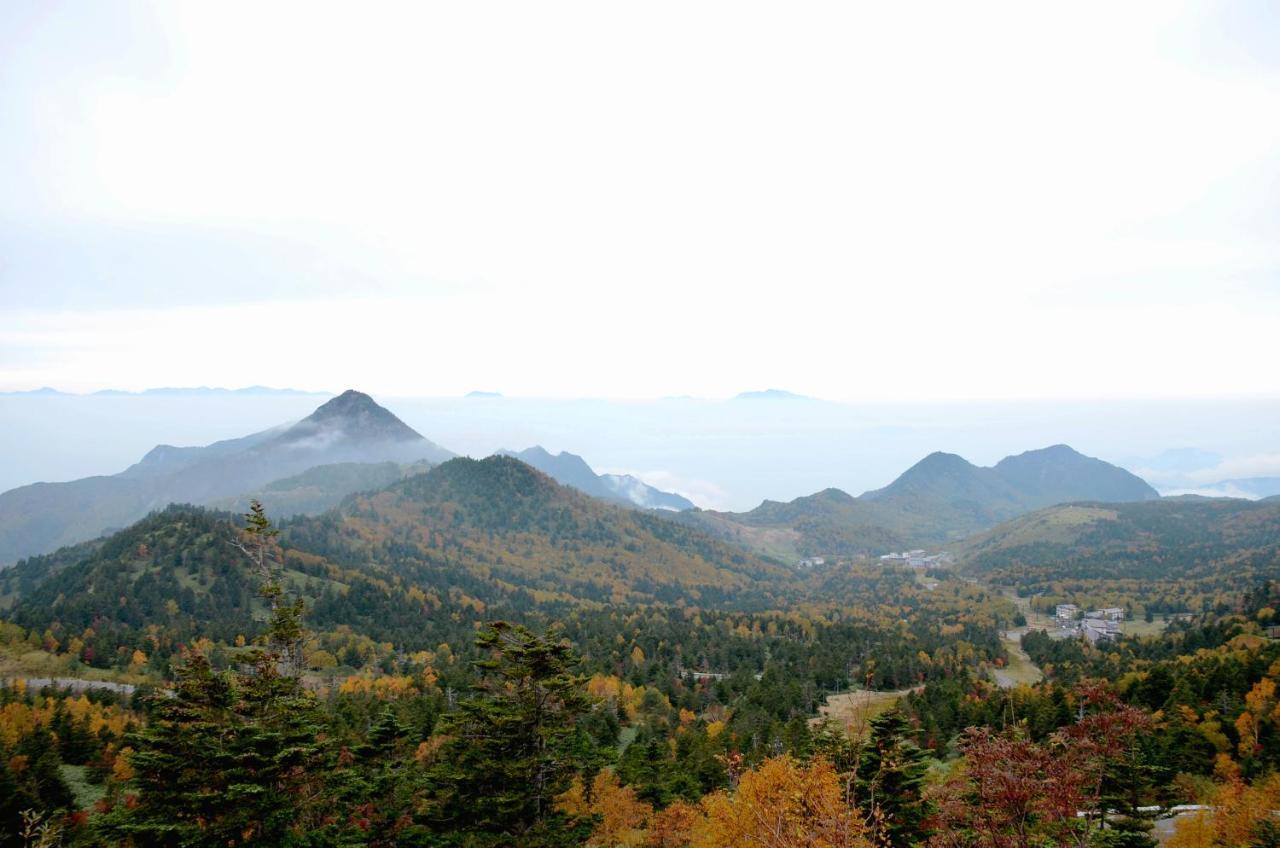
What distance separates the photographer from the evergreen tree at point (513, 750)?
36.6 m

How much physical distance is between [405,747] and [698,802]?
27.7 metres

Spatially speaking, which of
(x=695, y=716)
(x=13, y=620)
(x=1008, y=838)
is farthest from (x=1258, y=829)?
(x=13, y=620)

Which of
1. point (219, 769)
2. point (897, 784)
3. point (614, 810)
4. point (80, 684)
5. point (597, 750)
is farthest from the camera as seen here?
point (80, 684)

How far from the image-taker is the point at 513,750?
37.9 metres

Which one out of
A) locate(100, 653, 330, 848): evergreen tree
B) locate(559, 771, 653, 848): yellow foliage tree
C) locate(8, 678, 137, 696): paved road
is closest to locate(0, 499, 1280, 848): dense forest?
locate(100, 653, 330, 848): evergreen tree

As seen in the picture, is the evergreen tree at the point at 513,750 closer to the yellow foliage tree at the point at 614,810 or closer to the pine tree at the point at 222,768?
the pine tree at the point at 222,768

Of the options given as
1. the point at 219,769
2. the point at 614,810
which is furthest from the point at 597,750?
the point at 219,769

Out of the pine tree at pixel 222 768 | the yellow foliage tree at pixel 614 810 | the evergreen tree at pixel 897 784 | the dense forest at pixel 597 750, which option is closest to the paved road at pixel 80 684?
the dense forest at pixel 597 750

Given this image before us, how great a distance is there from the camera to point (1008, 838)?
1928cm

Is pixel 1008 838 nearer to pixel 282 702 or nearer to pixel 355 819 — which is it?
pixel 282 702

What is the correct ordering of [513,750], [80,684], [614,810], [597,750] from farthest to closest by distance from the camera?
[80,684], [614,810], [597,750], [513,750]

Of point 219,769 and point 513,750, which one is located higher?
point 219,769

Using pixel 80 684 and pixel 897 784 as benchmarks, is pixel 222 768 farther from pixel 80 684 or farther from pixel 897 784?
pixel 80 684

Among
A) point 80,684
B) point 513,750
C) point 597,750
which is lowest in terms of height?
point 80,684
